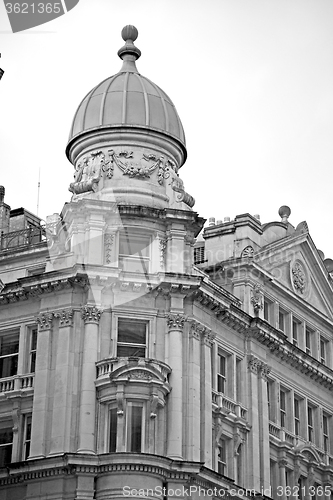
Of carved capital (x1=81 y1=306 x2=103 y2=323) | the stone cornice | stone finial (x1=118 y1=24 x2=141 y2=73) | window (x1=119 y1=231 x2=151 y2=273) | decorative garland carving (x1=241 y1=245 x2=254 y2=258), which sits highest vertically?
stone finial (x1=118 y1=24 x2=141 y2=73)

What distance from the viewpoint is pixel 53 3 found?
4666 cm

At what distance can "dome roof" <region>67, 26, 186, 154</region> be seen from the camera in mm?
64188

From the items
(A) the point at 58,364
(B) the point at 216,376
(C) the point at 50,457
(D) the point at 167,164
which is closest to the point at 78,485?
(C) the point at 50,457

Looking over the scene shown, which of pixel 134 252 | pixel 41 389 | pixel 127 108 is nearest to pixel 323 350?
pixel 134 252

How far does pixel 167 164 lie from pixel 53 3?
61.3 ft

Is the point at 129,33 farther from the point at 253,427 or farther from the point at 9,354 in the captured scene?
the point at 253,427

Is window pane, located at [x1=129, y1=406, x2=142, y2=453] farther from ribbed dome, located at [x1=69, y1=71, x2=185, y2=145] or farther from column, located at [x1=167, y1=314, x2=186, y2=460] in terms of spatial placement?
ribbed dome, located at [x1=69, y1=71, x2=185, y2=145]

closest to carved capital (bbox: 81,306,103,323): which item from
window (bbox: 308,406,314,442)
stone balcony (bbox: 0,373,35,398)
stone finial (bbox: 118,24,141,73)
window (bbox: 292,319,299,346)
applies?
stone balcony (bbox: 0,373,35,398)

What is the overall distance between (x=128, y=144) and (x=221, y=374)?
1272 cm

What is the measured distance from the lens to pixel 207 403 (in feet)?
Answer: 197

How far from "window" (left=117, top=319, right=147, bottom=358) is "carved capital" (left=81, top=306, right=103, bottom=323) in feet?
3.80

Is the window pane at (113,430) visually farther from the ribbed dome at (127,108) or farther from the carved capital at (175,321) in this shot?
the ribbed dome at (127,108)

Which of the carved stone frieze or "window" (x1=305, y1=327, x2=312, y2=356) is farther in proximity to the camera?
"window" (x1=305, y1=327, x2=312, y2=356)
